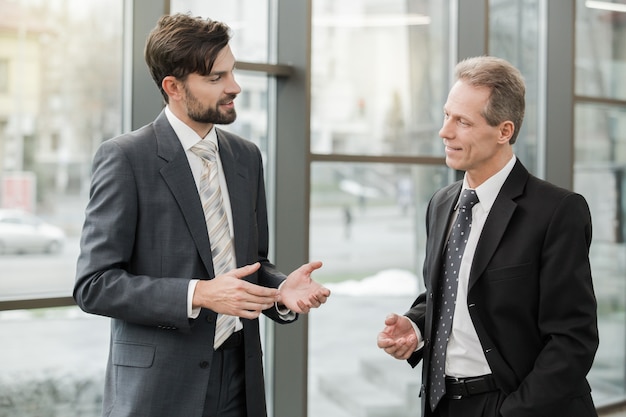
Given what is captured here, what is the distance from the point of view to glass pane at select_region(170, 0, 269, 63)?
11.4 feet

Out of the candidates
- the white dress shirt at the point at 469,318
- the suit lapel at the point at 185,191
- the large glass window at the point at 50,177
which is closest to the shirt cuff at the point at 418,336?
the white dress shirt at the point at 469,318

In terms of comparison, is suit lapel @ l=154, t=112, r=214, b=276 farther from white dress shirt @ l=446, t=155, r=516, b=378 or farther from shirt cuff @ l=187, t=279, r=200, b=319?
white dress shirt @ l=446, t=155, r=516, b=378

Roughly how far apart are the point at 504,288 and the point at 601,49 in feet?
12.7

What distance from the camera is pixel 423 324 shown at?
2275 millimetres

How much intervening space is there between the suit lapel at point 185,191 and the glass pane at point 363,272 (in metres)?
1.81

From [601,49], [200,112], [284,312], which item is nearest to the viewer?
[200,112]

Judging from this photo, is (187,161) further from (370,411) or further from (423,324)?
(370,411)

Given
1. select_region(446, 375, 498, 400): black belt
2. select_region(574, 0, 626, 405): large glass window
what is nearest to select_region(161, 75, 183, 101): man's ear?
select_region(446, 375, 498, 400): black belt

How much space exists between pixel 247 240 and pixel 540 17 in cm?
345

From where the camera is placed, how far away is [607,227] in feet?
18.0

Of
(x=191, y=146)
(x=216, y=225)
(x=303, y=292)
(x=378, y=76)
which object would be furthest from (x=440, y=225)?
(x=378, y=76)

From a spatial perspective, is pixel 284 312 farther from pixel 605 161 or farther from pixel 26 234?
pixel 605 161

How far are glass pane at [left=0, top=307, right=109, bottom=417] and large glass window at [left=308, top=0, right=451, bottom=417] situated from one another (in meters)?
1.18

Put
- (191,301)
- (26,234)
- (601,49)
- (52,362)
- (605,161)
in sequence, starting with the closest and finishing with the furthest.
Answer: (191,301)
(26,234)
(52,362)
(601,49)
(605,161)
